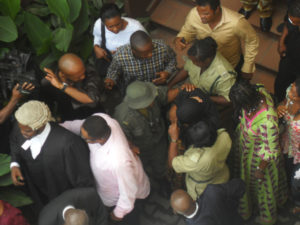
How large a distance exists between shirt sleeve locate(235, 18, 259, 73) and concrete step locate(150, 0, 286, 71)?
46.3 inches

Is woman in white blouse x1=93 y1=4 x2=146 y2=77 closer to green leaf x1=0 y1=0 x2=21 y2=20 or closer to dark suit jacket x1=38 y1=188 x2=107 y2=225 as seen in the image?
green leaf x1=0 y1=0 x2=21 y2=20

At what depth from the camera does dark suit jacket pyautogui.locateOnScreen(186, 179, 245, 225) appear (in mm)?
2570

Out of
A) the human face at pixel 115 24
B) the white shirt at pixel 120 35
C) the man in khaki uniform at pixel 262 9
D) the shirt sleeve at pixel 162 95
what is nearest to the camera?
the shirt sleeve at pixel 162 95

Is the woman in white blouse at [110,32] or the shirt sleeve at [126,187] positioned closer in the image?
the shirt sleeve at [126,187]

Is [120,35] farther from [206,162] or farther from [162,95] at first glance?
[206,162]

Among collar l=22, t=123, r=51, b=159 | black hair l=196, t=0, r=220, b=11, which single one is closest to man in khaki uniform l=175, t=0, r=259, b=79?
black hair l=196, t=0, r=220, b=11

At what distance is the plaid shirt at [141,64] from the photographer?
11.4 feet

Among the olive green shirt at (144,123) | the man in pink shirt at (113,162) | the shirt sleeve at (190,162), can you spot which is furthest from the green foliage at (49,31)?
the shirt sleeve at (190,162)

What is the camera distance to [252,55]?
3.46 m

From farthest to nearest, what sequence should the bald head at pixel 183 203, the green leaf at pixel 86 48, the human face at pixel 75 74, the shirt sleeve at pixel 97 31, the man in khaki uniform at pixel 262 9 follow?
1. the green leaf at pixel 86 48
2. the man in khaki uniform at pixel 262 9
3. the shirt sleeve at pixel 97 31
4. the human face at pixel 75 74
5. the bald head at pixel 183 203

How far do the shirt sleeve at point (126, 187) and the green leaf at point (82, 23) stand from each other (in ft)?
6.88

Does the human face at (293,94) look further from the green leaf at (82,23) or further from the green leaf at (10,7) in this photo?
the green leaf at (10,7)

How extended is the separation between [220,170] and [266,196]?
0.60m

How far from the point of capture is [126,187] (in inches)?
116
